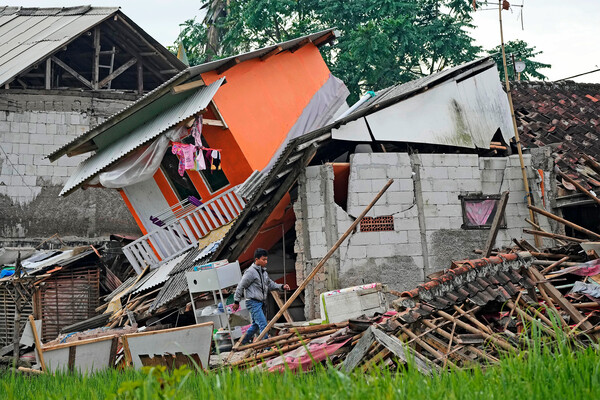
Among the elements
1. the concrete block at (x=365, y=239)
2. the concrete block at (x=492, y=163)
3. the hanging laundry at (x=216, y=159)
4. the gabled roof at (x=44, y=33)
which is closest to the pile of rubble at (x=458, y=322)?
the concrete block at (x=365, y=239)

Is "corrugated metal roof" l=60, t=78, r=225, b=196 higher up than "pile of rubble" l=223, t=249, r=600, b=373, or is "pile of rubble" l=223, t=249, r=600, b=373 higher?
"corrugated metal roof" l=60, t=78, r=225, b=196

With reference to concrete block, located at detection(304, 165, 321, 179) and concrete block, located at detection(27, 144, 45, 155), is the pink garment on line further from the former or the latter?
concrete block, located at detection(27, 144, 45, 155)

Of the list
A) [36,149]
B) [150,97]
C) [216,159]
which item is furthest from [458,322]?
[36,149]

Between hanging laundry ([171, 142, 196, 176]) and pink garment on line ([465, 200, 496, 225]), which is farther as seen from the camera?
hanging laundry ([171, 142, 196, 176])

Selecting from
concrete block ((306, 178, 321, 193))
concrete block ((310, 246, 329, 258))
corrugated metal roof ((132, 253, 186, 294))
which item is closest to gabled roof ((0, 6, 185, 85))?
corrugated metal roof ((132, 253, 186, 294))

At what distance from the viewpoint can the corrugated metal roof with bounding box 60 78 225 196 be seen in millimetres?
16016

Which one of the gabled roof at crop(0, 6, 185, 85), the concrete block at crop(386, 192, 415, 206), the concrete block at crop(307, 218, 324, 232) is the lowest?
the concrete block at crop(307, 218, 324, 232)

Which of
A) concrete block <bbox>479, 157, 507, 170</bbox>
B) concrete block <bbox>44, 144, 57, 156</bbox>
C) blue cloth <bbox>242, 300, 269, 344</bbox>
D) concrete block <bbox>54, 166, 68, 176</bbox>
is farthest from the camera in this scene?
concrete block <bbox>54, 166, 68, 176</bbox>

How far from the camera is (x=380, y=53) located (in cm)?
2509

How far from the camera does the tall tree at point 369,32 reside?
25.0m

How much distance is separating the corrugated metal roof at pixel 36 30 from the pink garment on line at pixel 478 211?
12.1 m

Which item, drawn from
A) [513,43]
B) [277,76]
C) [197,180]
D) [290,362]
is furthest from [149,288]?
[513,43]

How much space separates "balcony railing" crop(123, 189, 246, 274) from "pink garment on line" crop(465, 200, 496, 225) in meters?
4.97

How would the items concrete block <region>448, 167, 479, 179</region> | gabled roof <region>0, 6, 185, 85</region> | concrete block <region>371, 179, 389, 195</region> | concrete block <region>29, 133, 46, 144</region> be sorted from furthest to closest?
concrete block <region>29, 133, 46, 144</region>, gabled roof <region>0, 6, 185, 85</region>, concrete block <region>448, 167, 479, 179</region>, concrete block <region>371, 179, 389, 195</region>
